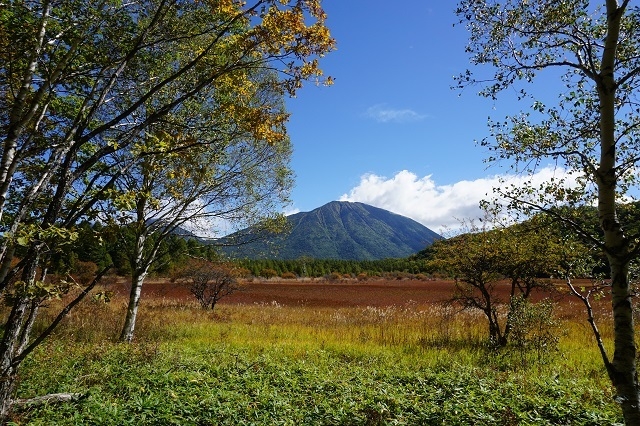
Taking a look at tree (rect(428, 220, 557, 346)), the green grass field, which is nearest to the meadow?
the green grass field

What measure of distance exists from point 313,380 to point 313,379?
0.19 feet

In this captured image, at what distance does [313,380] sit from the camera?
24.7ft

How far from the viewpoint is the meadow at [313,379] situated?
18.4 feet

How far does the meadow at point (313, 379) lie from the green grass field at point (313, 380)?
0.08 ft

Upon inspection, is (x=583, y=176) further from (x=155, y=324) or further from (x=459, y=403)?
(x=155, y=324)

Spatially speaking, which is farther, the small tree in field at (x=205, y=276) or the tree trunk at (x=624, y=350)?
the small tree in field at (x=205, y=276)

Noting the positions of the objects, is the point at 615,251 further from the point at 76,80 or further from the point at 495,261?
the point at 495,261

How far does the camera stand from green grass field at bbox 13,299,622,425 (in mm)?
5602

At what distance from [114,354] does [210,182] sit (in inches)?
202

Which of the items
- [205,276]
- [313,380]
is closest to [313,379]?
[313,380]

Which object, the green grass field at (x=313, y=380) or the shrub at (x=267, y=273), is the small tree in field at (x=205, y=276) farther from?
the shrub at (x=267, y=273)

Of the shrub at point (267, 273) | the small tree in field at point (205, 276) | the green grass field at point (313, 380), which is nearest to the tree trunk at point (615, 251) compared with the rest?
the green grass field at point (313, 380)

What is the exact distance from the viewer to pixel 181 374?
7328 millimetres

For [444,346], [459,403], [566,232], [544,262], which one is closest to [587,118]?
[566,232]
